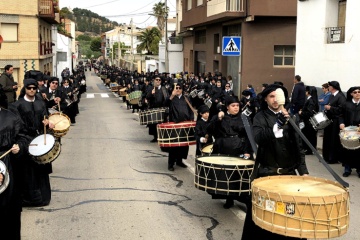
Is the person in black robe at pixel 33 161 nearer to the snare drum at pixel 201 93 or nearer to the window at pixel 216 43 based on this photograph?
the snare drum at pixel 201 93

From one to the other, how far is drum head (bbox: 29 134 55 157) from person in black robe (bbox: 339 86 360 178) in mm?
5949

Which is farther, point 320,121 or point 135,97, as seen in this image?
point 135,97

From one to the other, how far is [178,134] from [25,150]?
500cm

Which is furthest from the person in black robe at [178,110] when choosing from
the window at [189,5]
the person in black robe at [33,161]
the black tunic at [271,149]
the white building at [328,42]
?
the window at [189,5]

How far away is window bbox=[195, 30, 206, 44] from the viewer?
127 feet

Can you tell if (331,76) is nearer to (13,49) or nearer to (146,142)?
(146,142)

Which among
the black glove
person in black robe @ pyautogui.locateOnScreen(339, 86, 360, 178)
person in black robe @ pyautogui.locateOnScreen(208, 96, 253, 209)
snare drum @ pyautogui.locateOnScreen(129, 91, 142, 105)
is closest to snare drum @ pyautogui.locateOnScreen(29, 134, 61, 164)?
person in black robe @ pyautogui.locateOnScreen(208, 96, 253, 209)

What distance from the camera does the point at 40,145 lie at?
26.4 feet

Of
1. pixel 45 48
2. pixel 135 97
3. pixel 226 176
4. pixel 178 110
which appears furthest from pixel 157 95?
pixel 45 48

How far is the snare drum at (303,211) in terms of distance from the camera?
190 inches

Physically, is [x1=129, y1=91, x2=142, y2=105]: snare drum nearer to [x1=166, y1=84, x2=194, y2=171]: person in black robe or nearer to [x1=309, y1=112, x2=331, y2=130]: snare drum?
[x1=166, y1=84, x2=194, y2=171]: person in black robe

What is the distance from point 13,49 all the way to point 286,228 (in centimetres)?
3312

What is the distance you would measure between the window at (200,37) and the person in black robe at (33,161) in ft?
101

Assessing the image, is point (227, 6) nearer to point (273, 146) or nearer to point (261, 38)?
point (261, 38)
